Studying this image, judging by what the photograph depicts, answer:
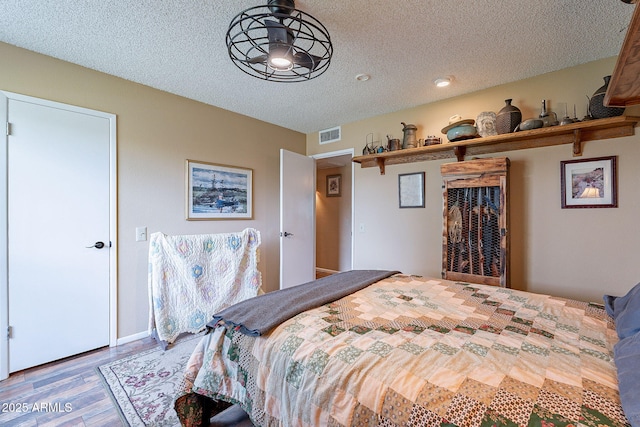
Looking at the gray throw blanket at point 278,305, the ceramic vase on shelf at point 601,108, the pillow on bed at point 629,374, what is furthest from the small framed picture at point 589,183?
the gray throw blanket at point 278,305

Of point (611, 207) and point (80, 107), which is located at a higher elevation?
point (80, 107)

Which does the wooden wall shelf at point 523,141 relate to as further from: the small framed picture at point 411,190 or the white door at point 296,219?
the white door at point 296,219

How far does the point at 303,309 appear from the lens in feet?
4.84

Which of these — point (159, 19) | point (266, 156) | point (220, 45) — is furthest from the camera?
point (266, 156)

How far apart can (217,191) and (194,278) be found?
41.9 inches

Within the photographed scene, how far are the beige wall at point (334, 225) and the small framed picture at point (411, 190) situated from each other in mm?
2220

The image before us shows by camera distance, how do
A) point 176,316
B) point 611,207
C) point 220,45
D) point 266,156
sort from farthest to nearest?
point 266,156 < point 176,316 < point 611,207 < point 220,45

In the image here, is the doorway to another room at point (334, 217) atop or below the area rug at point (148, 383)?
atop

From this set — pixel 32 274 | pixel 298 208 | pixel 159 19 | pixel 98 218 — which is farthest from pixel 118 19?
pixel 298 208

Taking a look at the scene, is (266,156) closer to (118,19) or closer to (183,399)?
(118,19)

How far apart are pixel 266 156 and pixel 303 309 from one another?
279cm

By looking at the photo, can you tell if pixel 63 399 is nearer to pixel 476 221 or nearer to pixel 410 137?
pixel 476 221

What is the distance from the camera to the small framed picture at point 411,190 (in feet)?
10.5

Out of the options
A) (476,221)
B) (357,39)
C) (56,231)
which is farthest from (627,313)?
(56,231)
